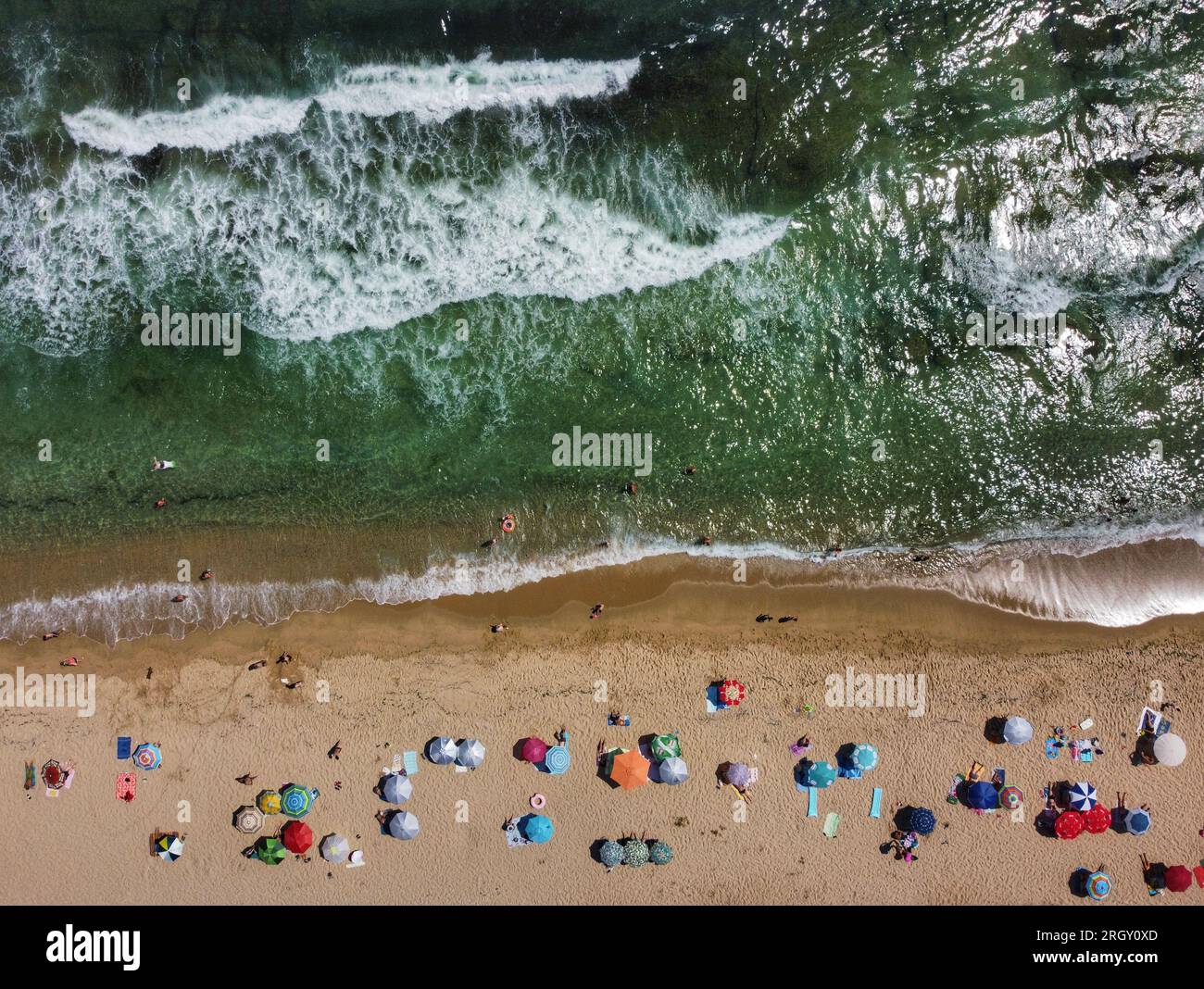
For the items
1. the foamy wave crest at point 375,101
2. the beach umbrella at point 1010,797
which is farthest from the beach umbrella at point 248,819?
the beach umbrella at point 1010,797

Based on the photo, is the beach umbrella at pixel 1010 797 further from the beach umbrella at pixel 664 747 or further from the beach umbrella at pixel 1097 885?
the beach umbrella at pixel 664 747

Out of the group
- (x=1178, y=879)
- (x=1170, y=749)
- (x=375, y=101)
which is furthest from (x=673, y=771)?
(x=375, y=101)

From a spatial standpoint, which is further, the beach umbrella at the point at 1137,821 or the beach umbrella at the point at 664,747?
the beach umbrella at the point at 664,747

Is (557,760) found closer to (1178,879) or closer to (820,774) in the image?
(820,774)

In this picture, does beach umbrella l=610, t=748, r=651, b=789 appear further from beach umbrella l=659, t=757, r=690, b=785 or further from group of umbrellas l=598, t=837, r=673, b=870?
group of umbrellas l=598, t=837, r=673, b=870

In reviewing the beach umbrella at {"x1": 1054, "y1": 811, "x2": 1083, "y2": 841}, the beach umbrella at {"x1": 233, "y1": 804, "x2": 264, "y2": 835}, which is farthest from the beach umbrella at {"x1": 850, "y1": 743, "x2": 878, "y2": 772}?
the beach umbrella at {"x1": 233, "y1": 804, "x2": 264, "y2": 835}
